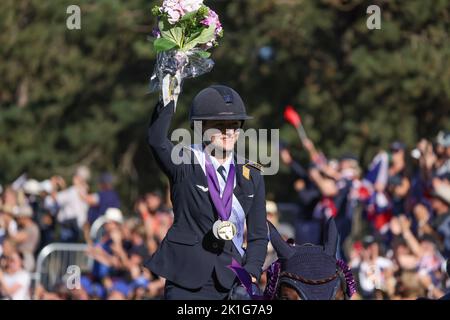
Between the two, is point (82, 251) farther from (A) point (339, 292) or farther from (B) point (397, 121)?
(A) point (339, 292)

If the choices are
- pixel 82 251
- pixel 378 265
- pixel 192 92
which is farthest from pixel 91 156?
pixel 378 265

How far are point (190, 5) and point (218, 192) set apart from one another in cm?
105

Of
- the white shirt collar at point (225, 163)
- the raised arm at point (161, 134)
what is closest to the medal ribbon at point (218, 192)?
the white shirt collar at point (225, 163)

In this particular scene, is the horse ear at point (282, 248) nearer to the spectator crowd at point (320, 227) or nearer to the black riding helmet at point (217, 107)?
the black riding helmet at point (217, 107)

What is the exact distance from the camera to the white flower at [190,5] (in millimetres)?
6438

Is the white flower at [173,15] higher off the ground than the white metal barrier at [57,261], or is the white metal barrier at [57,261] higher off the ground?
the white flower at [173,15]

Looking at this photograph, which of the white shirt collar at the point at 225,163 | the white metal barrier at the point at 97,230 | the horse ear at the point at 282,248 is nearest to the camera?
the horse ear at the point at 282,248

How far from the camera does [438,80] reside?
65.1 ft

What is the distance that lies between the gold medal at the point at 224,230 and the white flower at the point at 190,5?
1206 mm

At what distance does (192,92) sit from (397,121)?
17.2 ft

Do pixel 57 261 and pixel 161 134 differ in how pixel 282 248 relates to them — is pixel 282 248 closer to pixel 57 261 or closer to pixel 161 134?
pixel 161 134

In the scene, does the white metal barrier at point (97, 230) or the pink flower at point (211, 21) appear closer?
the pink flower at point (211, 21)

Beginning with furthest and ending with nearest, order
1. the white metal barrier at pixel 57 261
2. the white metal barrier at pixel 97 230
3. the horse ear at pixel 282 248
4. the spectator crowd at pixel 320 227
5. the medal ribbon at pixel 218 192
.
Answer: the white metal barrier at pixel 97 230, the white metal barrier at pixel 57 261, the spectator crowd at pixel 320 227, the medal ribbon at pixel 218 192, the horse ear at pixel 282 248

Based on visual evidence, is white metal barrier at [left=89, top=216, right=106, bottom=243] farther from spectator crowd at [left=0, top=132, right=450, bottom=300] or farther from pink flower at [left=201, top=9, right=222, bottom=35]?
pink flower at [left=201, top=9, right=222, bottom=35]
